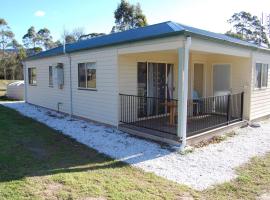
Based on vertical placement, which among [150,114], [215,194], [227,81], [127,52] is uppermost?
[127,52]

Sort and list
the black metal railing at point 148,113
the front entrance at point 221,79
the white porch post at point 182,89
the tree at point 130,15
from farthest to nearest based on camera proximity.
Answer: the tree at point 130,15 < the front entrance at point 221,79 < the black metal railing at point 148,113 < the white porch post at point 182,89

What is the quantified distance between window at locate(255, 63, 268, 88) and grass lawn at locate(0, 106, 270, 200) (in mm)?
4984

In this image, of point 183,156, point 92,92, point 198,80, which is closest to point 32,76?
point 92,92

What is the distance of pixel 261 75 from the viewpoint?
35.0 feet

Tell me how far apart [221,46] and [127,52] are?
2.76 meters

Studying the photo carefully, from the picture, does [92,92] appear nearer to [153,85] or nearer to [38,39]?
[153,85]

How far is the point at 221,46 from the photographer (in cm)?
784

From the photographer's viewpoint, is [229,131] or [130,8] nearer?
[229,131]

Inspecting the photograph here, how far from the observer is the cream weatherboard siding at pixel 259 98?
988 cm

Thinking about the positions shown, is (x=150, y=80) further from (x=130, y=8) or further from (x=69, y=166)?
(x=130, y=8)

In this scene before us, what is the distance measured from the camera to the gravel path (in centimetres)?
515

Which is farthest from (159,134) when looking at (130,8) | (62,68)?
(130,8)

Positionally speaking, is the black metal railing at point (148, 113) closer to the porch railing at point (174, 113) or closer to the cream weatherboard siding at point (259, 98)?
the porch railing at point (174, 113)

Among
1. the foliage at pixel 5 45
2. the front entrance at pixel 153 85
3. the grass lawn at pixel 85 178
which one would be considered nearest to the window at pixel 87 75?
the front entrance at pixel 153 85
